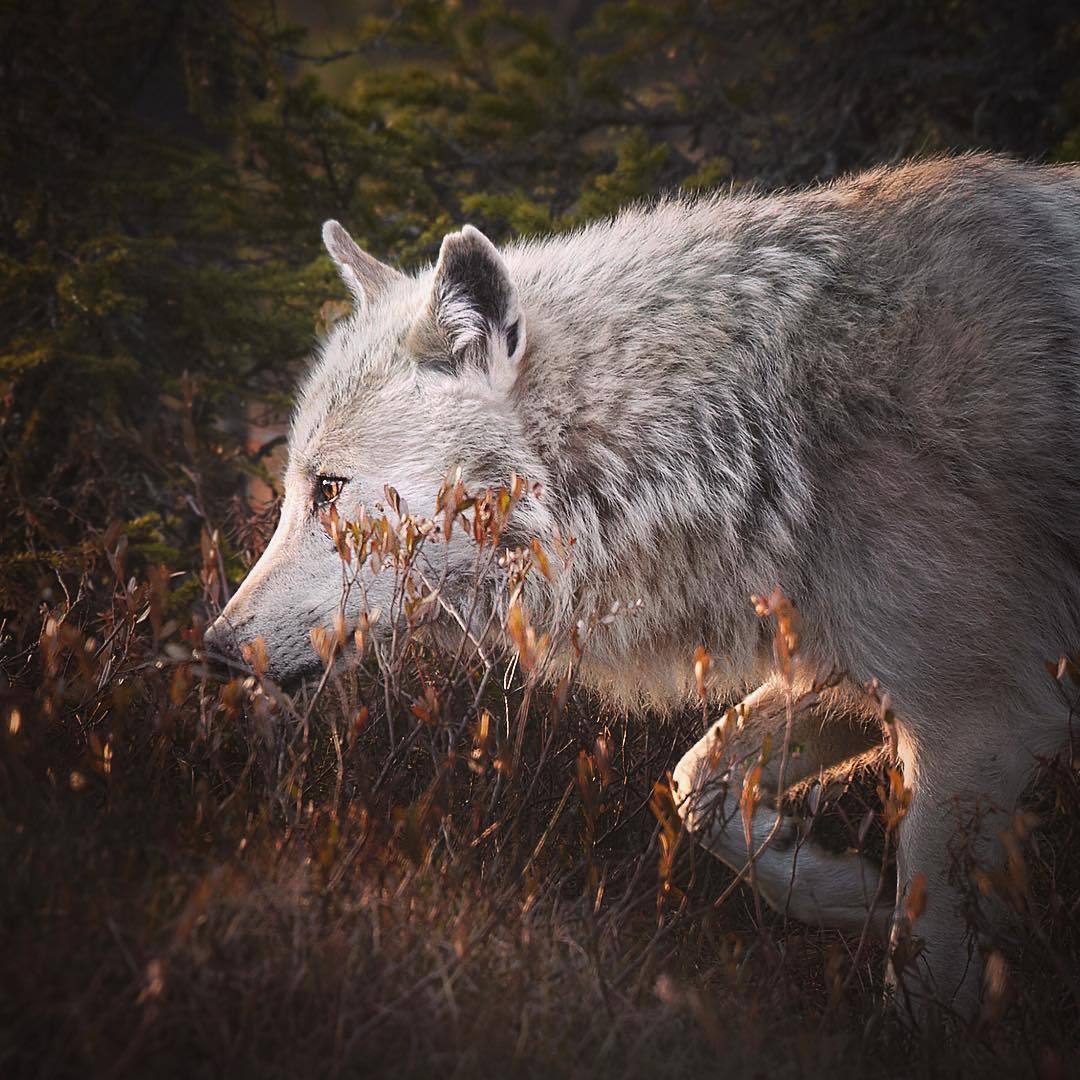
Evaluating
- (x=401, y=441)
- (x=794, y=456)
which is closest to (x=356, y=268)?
(x=401, y=441)

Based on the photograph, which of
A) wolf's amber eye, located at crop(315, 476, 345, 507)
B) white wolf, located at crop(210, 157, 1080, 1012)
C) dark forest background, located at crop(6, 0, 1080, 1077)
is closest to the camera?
dark forest background, located at crop(6, 0, 1080, 1077)

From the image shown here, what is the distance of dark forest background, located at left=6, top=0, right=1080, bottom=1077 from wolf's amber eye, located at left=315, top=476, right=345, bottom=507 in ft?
1.42

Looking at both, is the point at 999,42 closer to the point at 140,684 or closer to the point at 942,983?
the point at 942,983

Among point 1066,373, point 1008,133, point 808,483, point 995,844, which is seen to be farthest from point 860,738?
point 1008,133

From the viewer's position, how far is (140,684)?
3.26 m

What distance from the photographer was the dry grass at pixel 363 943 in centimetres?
167

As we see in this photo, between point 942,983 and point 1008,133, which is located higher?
point 1008,133

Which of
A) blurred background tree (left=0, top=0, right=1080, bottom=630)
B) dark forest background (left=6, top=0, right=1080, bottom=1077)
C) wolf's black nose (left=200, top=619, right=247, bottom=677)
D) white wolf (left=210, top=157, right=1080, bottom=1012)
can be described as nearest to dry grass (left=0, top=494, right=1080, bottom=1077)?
Answer: dark forest background (left=6, top=0, right=1080, bottom=1077)

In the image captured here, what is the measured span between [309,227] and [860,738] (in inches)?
187

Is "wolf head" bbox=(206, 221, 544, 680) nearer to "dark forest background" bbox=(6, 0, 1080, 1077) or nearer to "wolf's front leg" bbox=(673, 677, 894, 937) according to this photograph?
"dark forest background" bbox=(6, 0, 1080, 1077)

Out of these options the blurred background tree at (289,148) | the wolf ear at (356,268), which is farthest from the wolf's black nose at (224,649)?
the blurred background tree at (289,148)

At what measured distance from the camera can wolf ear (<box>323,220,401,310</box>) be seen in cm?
385

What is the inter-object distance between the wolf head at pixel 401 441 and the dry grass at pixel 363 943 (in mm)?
196

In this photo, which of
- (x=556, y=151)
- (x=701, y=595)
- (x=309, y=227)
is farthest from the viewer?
(x=556, y=151)
